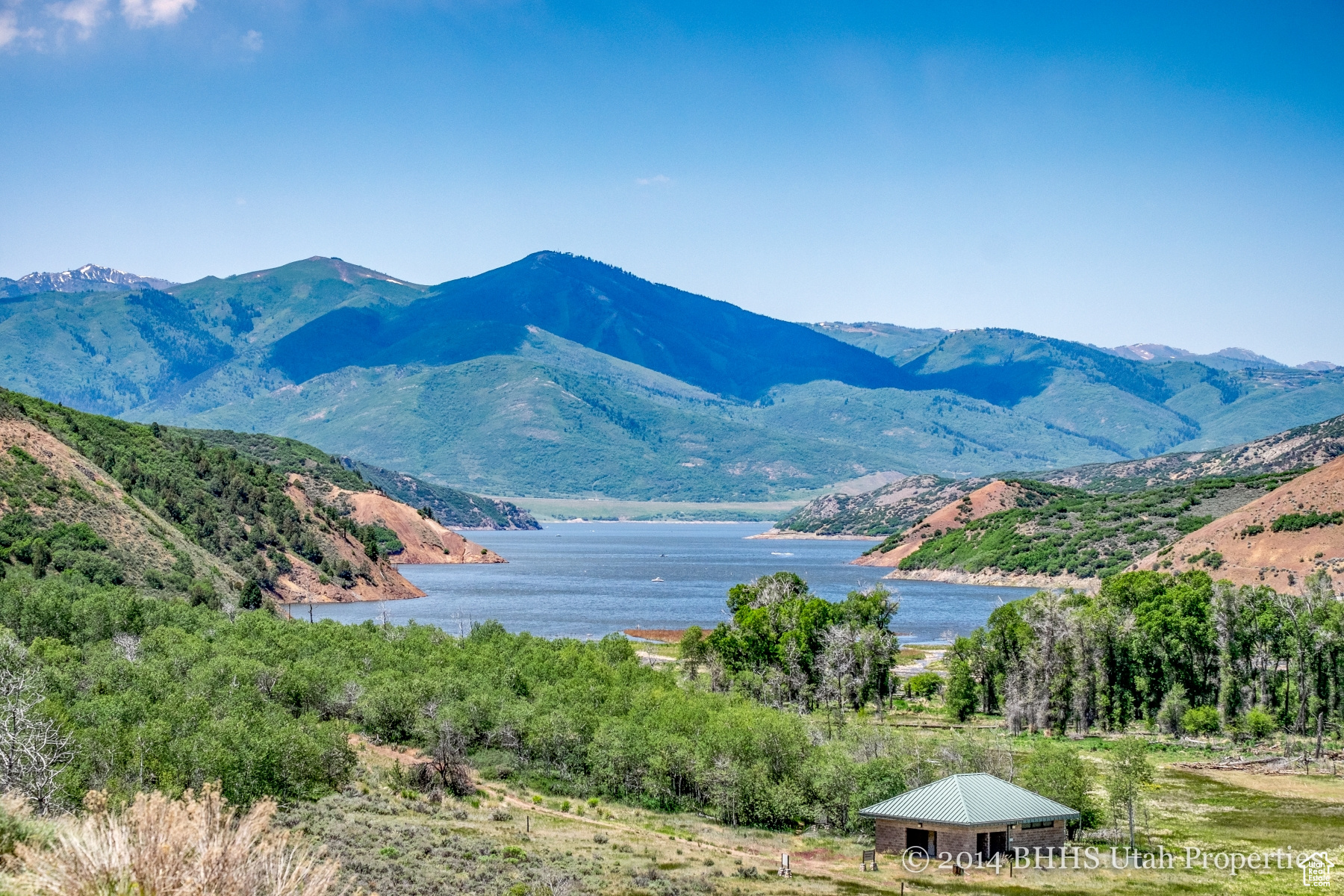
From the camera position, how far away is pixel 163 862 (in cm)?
1608

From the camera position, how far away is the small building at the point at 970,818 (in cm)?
4416

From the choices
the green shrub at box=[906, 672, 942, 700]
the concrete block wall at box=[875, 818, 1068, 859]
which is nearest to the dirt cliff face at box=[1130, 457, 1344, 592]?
the green shrub at box=[906, 672, 942, 700]

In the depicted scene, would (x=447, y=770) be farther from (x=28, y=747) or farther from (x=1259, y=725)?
(x=1259, y=725)

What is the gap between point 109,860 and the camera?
52.2 ft

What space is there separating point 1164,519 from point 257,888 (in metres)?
184

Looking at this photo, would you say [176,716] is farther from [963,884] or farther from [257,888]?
[257,888]

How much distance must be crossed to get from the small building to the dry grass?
105 feet

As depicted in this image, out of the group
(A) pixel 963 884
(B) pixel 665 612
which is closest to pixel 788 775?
(A) pixel 963 884

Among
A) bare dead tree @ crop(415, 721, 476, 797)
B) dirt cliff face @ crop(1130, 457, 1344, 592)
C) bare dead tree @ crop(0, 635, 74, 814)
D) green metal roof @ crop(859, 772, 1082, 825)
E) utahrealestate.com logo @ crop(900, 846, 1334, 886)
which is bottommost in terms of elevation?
utahrealestate.com logo @ crop(900, 846, 1334, 886)

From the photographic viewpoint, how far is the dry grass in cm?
1588

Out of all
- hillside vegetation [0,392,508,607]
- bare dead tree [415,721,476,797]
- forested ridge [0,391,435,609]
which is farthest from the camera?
forested ridge [0,391,435,609]

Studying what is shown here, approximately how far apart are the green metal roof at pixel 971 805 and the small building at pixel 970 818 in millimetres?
27

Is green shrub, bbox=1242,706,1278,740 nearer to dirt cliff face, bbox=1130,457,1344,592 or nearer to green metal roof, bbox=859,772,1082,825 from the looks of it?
green metal roof, bbox=859,772,1082,825

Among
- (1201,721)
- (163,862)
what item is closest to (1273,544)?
(1201,721)
